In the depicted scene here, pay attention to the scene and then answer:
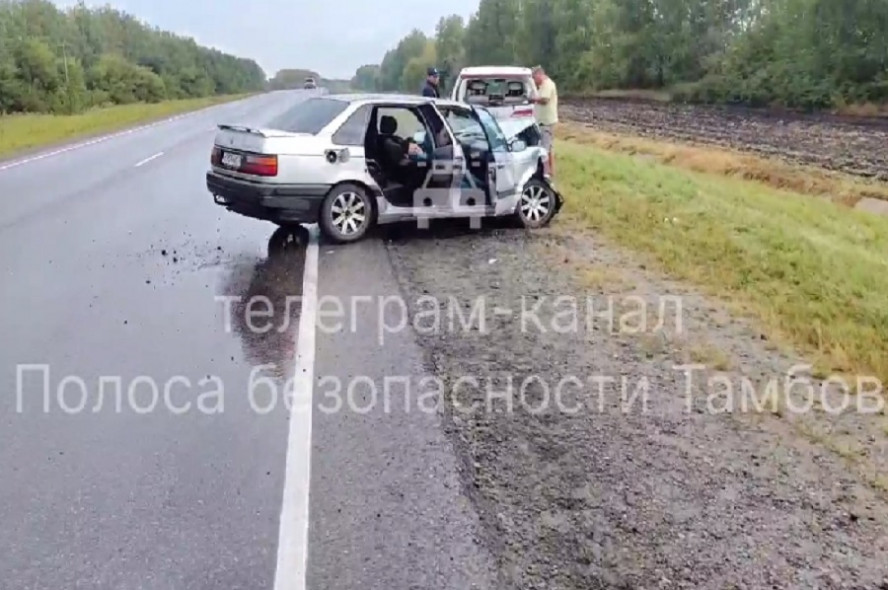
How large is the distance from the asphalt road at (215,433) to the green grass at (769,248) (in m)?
2.89

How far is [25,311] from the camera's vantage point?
6.46 meters

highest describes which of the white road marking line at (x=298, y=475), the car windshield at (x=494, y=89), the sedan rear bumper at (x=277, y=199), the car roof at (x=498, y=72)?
the car roof at (x=498, y=72)

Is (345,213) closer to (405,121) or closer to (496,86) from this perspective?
(405,121)

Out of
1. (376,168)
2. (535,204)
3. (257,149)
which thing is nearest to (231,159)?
(257,149)

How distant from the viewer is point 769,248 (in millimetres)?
8992

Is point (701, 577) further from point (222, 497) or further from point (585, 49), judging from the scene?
point (585, 49)

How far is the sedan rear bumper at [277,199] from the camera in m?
8.76

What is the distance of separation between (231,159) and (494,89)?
9.14 meters

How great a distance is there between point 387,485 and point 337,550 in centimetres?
58

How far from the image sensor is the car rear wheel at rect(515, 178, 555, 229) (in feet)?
34.1

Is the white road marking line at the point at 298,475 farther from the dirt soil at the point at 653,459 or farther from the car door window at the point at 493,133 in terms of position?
the car door window at the point at 493,133

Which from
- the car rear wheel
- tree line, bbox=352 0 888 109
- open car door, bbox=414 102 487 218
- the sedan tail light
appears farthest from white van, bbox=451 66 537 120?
tree line, bbox=352 0 888 109

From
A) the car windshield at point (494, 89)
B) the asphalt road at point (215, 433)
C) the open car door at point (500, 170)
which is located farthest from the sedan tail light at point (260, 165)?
the car windshield at point (494, 89)

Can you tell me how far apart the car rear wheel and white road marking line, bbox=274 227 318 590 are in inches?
174
